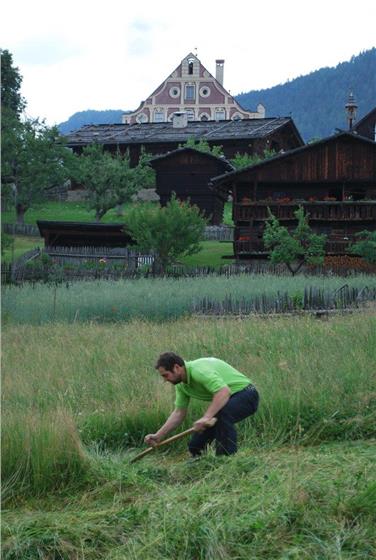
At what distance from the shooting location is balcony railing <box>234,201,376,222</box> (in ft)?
107

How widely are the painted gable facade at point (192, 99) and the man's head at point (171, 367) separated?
70716 millimetres

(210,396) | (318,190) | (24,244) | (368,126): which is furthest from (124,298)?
(368,126)

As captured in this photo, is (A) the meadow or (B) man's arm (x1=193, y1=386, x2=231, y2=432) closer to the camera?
(A) the meadow

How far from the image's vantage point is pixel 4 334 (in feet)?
49.4

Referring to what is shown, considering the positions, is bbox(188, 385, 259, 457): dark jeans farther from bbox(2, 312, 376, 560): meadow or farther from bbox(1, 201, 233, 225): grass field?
bbox(1, 201, 233, 225): grass field

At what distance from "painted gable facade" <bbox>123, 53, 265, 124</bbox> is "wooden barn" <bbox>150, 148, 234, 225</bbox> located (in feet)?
104

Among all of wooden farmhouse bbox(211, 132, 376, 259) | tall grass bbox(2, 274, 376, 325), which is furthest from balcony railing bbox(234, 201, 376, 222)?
tall grass bbox(2, 274, 376, 325)

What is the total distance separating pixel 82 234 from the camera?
123ft

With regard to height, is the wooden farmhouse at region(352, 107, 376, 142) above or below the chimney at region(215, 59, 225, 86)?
below

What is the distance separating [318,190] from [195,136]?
20956 millimetres

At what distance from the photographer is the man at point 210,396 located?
22.7ft

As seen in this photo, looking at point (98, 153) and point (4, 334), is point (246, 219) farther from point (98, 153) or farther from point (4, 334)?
point (4, 334)

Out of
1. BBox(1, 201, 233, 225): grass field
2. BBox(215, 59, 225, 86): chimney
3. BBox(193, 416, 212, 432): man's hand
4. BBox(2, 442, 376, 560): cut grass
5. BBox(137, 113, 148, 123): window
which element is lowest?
BBox(2, 442, 376, 560): cut grass

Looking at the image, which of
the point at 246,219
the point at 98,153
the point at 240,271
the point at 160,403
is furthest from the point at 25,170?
the point at 160,403
